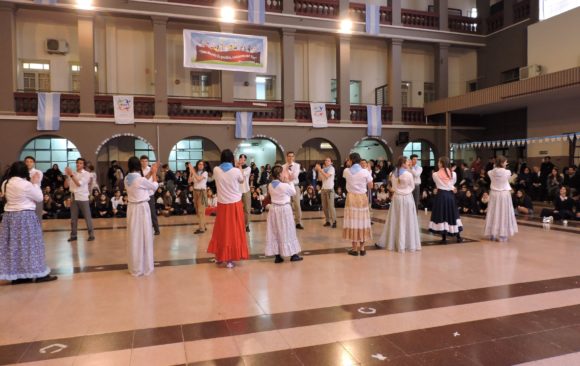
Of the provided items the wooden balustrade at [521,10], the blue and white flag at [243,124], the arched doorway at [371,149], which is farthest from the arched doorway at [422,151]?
the blue and white flag at [243,124]

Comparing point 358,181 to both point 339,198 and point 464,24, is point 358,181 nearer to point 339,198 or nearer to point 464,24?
point 339,198

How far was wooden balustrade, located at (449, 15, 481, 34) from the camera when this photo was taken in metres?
17.5

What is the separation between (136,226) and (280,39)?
12.4 m

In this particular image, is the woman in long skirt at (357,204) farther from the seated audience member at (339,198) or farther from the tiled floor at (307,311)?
the seated audience member at (339,198)

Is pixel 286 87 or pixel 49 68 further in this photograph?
pixel 286 87

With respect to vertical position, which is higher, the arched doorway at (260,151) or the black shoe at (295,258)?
the arched doorway at (260,151)

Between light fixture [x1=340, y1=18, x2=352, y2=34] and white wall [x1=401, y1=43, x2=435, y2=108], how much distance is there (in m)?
3.30

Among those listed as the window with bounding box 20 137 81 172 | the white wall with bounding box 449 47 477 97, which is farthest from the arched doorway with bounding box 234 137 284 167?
the white wall with bounding box 449 47 477 97

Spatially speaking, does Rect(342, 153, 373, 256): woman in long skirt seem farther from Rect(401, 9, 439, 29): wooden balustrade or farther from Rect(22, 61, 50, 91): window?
Rect(401, 9, 439, 29): wooden balustrade

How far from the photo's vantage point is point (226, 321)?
375 cm

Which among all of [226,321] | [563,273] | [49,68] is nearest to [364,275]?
[226,321]

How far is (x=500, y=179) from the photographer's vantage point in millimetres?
7352

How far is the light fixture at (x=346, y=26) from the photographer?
15.4m

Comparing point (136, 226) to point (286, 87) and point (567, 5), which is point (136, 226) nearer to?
point (286, 87)
